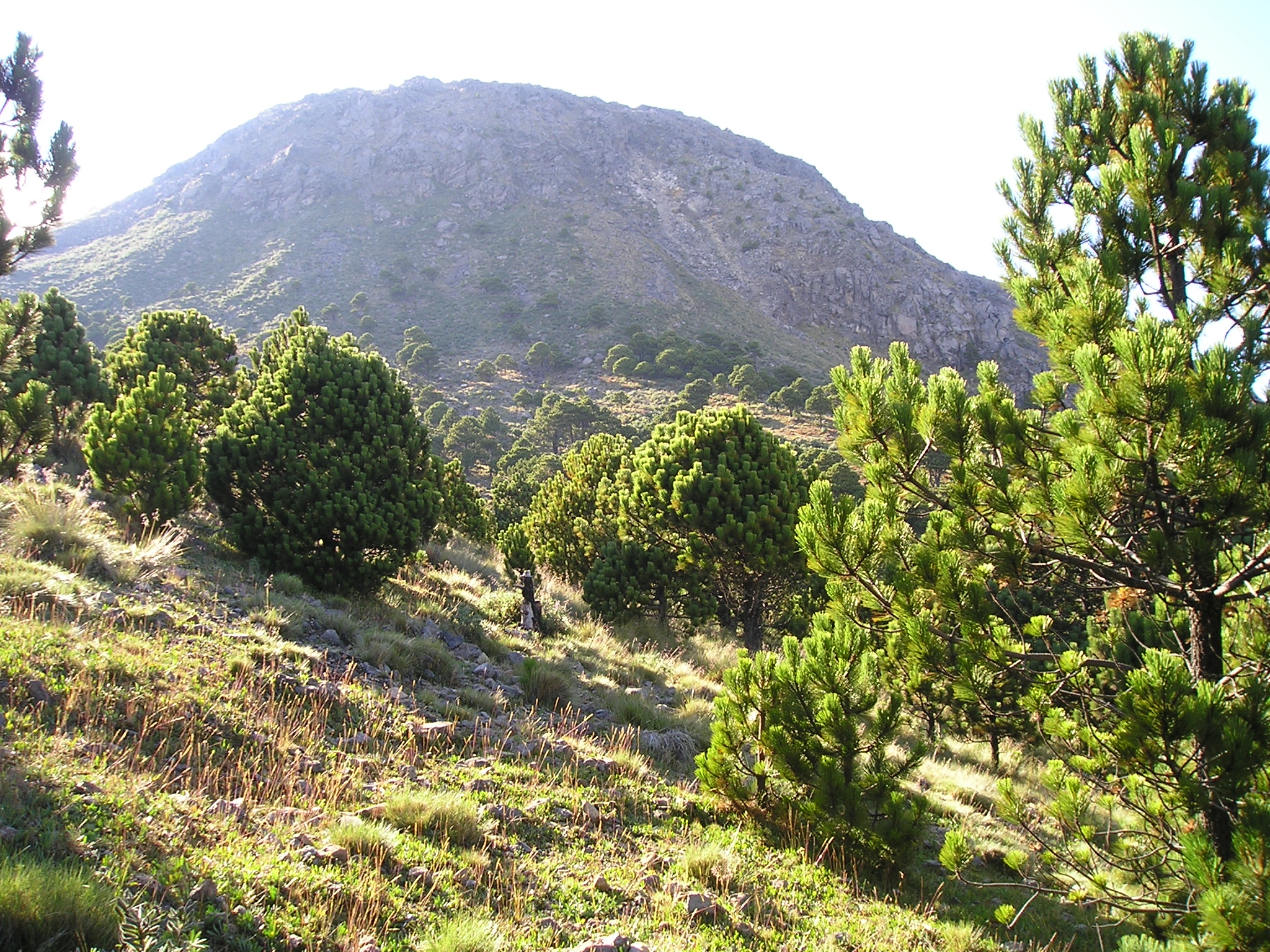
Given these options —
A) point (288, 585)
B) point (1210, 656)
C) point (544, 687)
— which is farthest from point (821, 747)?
point (288, 585)

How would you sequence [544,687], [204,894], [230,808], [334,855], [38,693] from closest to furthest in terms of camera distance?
[204,894]
[334,855]
[230,808]
[38,693]
[544,687]

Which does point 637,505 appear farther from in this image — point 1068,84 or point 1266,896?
point 1266,896

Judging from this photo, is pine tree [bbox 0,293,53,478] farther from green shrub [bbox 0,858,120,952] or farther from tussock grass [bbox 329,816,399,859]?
green shrub [bbox 0,858,120,952]

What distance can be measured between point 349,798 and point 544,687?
3.40 meters

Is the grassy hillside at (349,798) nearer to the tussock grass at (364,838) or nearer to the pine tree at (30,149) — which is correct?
the tussock grass at (364,838)

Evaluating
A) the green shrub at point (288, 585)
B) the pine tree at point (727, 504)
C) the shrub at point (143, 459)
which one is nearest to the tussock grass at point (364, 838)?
the green shrub at point (288, 585)

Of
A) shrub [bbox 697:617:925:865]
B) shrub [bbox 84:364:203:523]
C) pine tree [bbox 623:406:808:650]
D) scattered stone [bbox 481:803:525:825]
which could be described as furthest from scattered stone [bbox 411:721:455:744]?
pine tree [bbox 623:406:808:650]

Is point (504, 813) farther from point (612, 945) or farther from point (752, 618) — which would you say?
point (752, 618)

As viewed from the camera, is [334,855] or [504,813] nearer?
[334,855]

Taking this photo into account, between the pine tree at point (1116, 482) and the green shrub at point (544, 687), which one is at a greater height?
the pine tree at point (1116, 482)

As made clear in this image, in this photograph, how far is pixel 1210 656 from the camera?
11.4 ft

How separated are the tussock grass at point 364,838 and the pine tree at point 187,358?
11451 millimetres

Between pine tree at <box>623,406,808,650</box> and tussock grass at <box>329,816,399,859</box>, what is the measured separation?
7.51m

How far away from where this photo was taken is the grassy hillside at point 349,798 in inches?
113
